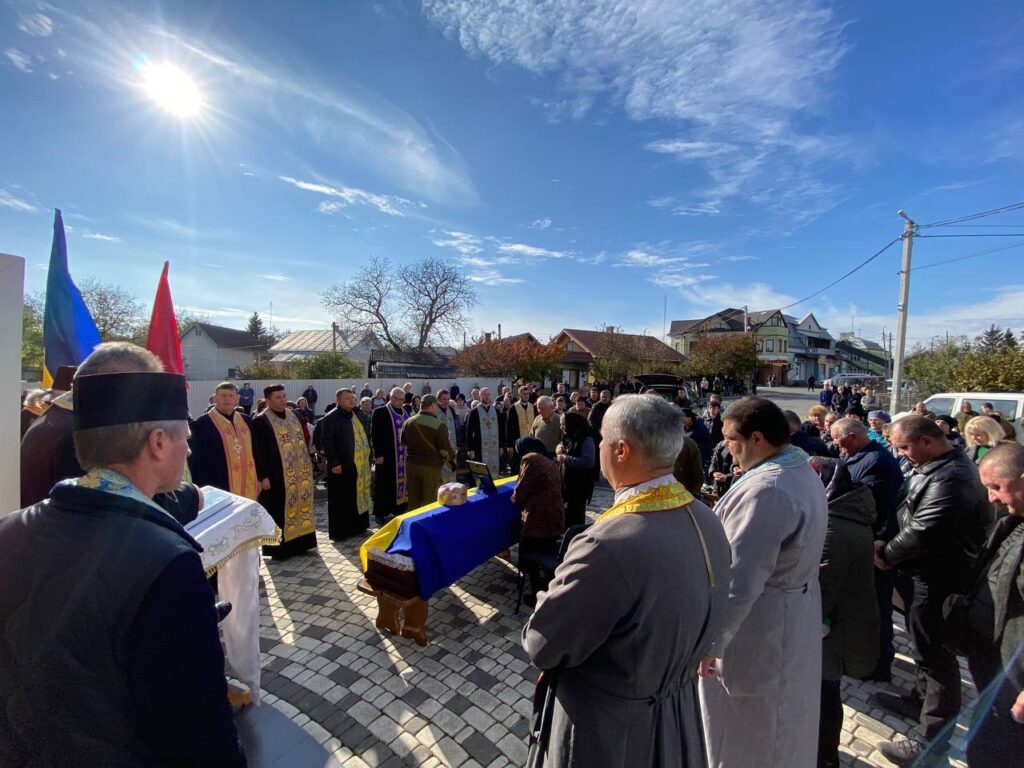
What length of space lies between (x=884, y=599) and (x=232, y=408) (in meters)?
6.22

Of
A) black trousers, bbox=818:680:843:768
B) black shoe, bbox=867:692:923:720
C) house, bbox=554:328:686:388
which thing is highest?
house, bbox=554:328:686:388

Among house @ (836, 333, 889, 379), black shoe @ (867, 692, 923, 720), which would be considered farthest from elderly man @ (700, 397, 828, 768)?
house @ (836, 333, 889, 379)

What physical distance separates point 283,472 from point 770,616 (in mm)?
5293

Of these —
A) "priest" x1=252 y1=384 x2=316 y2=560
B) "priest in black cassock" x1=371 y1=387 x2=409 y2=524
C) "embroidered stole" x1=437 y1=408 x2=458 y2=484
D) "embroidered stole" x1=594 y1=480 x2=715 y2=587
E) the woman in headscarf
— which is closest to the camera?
"embroidered stole" x1=594 y1=480 x2=715 y2=587

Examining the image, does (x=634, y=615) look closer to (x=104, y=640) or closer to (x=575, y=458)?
(x=104, y=640)

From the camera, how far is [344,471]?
6.24m

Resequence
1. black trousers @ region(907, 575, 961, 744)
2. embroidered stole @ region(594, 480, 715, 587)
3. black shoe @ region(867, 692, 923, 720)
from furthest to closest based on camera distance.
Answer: black shoe @ region(867, 692, 923, 720), black trousers @ region(907, 575, 961, 744), embroidered stole @ region(594, 480, 715, 587)

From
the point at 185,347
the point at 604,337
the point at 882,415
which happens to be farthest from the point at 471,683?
the point at 185,347

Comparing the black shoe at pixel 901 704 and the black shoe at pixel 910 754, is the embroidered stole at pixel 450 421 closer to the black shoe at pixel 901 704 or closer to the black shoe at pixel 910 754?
the black shoe at pixel 901 704

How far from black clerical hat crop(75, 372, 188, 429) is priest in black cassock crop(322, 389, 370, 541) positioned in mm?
5027

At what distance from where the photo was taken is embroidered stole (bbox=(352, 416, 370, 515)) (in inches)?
251

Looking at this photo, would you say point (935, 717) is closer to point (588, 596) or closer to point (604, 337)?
point (588, 596)

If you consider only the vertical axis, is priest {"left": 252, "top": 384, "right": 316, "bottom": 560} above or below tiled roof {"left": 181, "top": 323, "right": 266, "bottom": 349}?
below

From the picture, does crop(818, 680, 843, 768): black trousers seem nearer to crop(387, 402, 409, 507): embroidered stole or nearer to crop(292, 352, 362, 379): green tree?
crop(387, 402, 409, 507): embroidered stole
